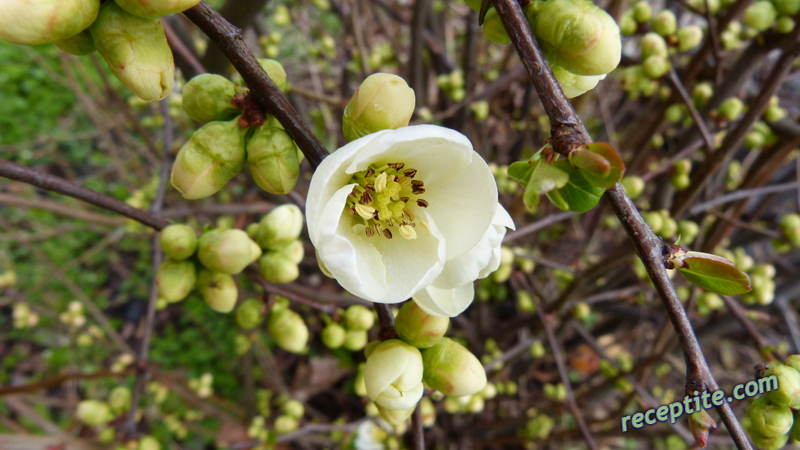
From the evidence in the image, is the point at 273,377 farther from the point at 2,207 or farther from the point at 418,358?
the point at 2,207

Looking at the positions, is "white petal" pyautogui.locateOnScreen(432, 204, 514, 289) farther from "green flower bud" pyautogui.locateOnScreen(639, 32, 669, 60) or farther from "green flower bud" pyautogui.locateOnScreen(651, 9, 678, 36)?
"green flower bud" pyautogui.locateOnScreen(651, 9, 678, 36)

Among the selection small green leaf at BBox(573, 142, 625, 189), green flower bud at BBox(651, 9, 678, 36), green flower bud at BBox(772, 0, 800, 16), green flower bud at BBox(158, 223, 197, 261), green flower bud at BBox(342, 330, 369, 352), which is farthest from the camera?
green flower bud at BBox(651, 9, 678, 36)

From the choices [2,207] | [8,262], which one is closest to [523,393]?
[8,262]

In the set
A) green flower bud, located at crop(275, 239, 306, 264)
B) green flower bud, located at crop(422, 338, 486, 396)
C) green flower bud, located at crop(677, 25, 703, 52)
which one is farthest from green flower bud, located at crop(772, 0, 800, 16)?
green flower bud, located at crop(275, 239, 306, 264)

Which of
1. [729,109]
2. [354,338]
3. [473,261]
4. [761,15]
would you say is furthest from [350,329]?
[761,15]

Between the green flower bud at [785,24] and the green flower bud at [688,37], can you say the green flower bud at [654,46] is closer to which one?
the green flower bud at [688,37]
